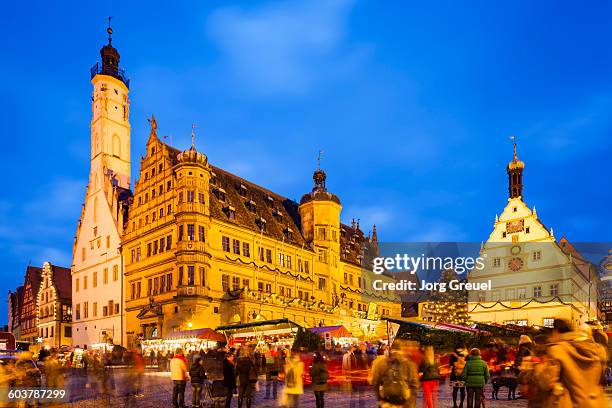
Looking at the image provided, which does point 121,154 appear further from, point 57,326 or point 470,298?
point 470,298

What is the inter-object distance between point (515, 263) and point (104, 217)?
37951 millimetres

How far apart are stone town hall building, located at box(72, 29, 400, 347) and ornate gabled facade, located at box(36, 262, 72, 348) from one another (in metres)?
11.0

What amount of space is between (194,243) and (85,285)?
19.7m

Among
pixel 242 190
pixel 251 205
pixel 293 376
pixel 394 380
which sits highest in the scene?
pixel 242 190

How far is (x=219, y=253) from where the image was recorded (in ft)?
166

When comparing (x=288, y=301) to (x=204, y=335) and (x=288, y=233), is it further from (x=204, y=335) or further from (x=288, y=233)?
(x=204, y=335)

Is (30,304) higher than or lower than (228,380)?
lower

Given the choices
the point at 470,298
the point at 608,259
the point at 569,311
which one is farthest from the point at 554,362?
the point at 608,259

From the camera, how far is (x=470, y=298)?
6153 centimetres

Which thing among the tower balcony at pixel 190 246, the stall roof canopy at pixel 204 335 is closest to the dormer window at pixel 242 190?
the tower balcony at pixel 190 246

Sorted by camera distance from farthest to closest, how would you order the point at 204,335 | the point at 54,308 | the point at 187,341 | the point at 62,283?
the point at 62,283
the point at 54,308
the point at 187,341
the point at 204,335

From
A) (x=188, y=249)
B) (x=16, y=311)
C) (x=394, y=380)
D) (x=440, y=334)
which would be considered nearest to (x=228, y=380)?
(x=394, y=380)

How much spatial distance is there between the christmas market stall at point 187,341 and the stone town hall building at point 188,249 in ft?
5.55

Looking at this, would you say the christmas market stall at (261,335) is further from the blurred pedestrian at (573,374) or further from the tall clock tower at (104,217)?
the blurred pedestrian at (573,374)
